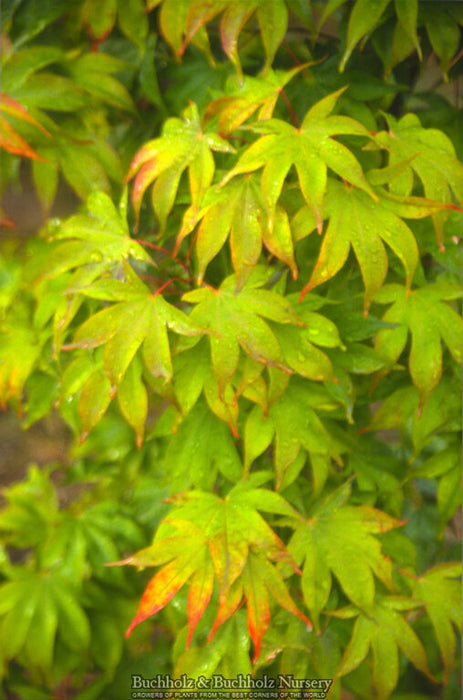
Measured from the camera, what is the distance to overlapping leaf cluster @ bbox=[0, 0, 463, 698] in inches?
26.8

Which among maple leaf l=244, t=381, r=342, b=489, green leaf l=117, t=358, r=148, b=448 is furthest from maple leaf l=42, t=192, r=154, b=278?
maple leaf l=244, t=381, r=342, b=489

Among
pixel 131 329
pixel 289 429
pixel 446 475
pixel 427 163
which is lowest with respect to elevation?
pixel 446 475

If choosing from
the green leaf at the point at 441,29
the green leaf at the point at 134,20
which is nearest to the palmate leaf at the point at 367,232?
the green leaf at the point at 441,29

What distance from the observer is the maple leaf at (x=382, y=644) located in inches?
30.6

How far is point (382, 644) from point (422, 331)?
41 cm

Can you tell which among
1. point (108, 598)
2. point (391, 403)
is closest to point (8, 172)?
point (391, 403)

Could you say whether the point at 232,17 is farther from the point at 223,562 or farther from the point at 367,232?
the point at 223,562

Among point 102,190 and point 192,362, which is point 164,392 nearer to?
point 192,362

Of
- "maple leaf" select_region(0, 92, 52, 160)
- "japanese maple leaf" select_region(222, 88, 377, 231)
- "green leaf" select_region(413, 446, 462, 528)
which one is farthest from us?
"green leaf" select_region(413, 446, 462, 528)

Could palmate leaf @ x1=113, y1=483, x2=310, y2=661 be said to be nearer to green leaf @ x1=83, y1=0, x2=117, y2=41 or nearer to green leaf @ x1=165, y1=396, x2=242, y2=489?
green leaf @ x1=165, y1=396, x2=242, y2=489

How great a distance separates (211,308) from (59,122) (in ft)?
1.21

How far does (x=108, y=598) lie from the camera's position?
1095mm

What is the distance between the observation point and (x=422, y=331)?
2.50 ft

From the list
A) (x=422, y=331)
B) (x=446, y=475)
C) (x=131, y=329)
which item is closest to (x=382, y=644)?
(x=446, y=475)
